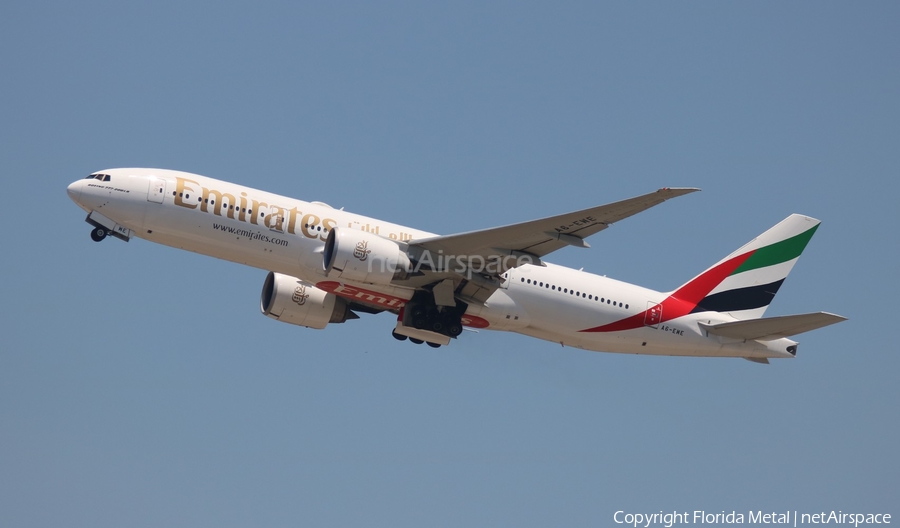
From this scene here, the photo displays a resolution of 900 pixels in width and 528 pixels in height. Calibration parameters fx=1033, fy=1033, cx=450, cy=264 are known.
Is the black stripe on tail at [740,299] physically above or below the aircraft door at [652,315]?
above

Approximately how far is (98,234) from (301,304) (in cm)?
813

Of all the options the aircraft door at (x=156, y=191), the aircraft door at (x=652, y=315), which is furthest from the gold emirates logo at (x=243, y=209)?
the aircraft door at (x=652, y=315)

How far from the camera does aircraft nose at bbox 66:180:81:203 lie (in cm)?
3328

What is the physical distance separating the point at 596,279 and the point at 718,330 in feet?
15.9

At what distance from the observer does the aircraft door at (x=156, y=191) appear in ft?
108

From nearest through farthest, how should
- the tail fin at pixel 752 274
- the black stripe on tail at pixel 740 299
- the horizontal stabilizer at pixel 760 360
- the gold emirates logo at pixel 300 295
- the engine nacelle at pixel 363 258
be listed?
the engine nacelle at pixel 363 258 → the horizontal stabilizer at pixel 760 360 → the gold emirates logo at pixel 300 295 → the black stripe on tail at pixel 740 299 → the tail fin at pixel 752 274

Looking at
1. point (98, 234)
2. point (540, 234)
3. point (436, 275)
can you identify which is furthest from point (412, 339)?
point (98, 234)

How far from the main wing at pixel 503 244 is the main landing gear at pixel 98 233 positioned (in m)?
9.94

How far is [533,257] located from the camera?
109ft

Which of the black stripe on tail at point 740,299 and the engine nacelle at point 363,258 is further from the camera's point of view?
the black stripe on tail at point 740,299

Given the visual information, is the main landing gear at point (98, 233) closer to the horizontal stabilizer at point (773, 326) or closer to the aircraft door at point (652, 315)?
the aircraft door at point (652, 315)

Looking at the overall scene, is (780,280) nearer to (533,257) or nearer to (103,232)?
(533,257)

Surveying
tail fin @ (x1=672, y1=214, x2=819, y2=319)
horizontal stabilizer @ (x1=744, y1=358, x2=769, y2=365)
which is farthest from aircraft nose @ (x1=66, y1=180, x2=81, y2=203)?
horizontal stabilizer @ (x1=744, y1=358, x2=769, y2=365)

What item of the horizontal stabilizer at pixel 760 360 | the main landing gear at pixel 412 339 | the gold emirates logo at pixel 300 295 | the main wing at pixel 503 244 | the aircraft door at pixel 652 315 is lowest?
the main landing gear at pixel 412 339
